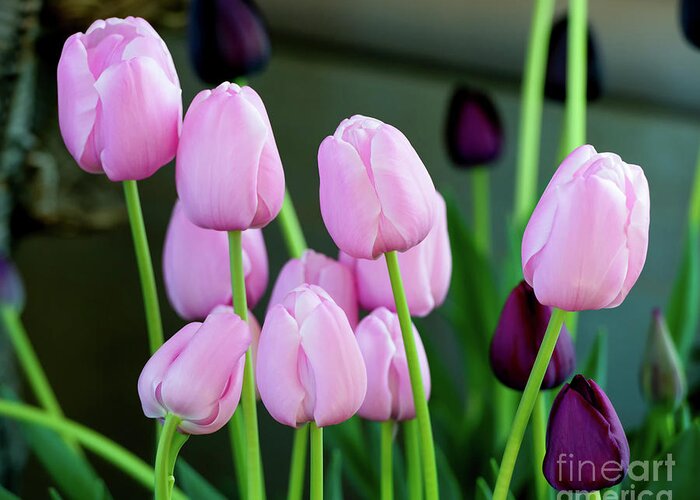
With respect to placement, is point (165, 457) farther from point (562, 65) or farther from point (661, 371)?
point (562, 65)

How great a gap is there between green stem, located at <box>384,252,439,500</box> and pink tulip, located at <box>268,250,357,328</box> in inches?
1.6

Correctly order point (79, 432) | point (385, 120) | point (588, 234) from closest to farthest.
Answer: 1. point (588, 234)
2. point (79, 432)
3. point (385, 120)

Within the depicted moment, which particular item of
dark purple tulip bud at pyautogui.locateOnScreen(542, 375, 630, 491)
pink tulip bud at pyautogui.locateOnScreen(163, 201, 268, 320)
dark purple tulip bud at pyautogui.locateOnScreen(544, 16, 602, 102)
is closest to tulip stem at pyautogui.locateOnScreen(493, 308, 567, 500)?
dark purple tulip bud at pyautogui.locateOnScreen(542, 375, 630, 491)

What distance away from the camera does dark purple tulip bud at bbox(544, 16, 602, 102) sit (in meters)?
0.52

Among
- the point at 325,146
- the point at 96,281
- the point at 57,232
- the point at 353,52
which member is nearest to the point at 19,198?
the point at 57,232

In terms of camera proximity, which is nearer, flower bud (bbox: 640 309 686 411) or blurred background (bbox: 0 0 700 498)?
flower bud (bbox: 640 309 686 411)

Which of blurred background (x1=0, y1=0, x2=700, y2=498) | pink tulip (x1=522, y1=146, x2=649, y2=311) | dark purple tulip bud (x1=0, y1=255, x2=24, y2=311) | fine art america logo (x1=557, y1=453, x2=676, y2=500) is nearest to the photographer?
pink tulip (x1=522, y1=146, x2=649, y2=311)

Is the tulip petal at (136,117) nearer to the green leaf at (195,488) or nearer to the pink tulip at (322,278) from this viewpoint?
the pink tulip at (322,278)

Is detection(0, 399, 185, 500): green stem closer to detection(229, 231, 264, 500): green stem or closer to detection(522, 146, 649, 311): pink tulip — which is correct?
detection(229, 231, 264, 500): green stem

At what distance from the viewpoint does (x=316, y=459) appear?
0.90 feet

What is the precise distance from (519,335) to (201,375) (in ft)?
0.37

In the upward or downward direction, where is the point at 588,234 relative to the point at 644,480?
upward

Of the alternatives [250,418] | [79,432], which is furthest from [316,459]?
[79,432]

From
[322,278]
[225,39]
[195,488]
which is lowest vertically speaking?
A: [195,488]
